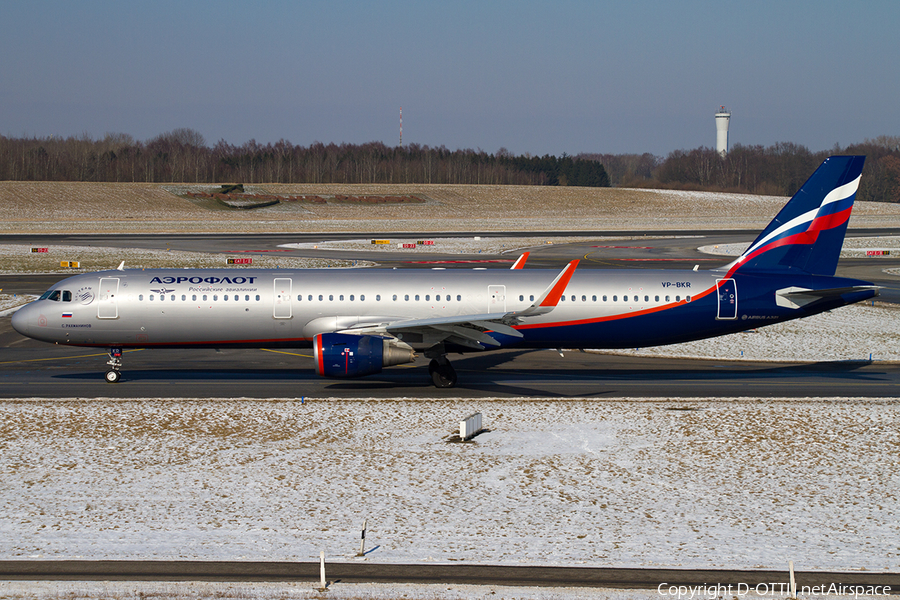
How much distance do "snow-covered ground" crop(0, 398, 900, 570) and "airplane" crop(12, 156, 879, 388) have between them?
353cm

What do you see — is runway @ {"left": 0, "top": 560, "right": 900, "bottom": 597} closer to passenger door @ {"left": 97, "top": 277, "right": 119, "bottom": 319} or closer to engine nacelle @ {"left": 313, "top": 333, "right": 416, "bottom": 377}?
engine nacelle @ {"left": 313, "top": 333, "right": 416, "bottom": 377}

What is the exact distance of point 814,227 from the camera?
2955cm

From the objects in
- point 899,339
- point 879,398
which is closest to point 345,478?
point 879,398

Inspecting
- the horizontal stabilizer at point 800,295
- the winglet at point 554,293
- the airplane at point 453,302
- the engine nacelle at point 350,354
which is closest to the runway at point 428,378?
the engine nacelle at point 350,354

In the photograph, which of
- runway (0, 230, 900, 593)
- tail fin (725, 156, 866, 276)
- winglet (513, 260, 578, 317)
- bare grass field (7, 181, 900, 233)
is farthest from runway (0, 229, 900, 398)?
bare grass field (7, 181, 900, 233)

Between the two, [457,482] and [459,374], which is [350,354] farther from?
[457,482]

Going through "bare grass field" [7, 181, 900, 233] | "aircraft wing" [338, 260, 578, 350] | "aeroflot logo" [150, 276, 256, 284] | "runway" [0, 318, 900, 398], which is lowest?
"runway" [0, 318, 900, 398]

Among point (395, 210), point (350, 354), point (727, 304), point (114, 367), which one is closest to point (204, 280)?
point (114, 367)

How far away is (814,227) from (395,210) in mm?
130409

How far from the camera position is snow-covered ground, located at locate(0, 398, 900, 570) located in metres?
14.1

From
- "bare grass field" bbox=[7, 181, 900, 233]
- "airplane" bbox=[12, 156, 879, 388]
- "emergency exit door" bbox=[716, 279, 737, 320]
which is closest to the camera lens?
"airplane" bbox=[12, 156, 879, 388]

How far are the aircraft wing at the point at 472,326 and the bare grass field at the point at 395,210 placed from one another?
86.6 m

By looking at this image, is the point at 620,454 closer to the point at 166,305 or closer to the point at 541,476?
the point at 541,476

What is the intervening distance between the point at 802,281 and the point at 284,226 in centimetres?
9955
